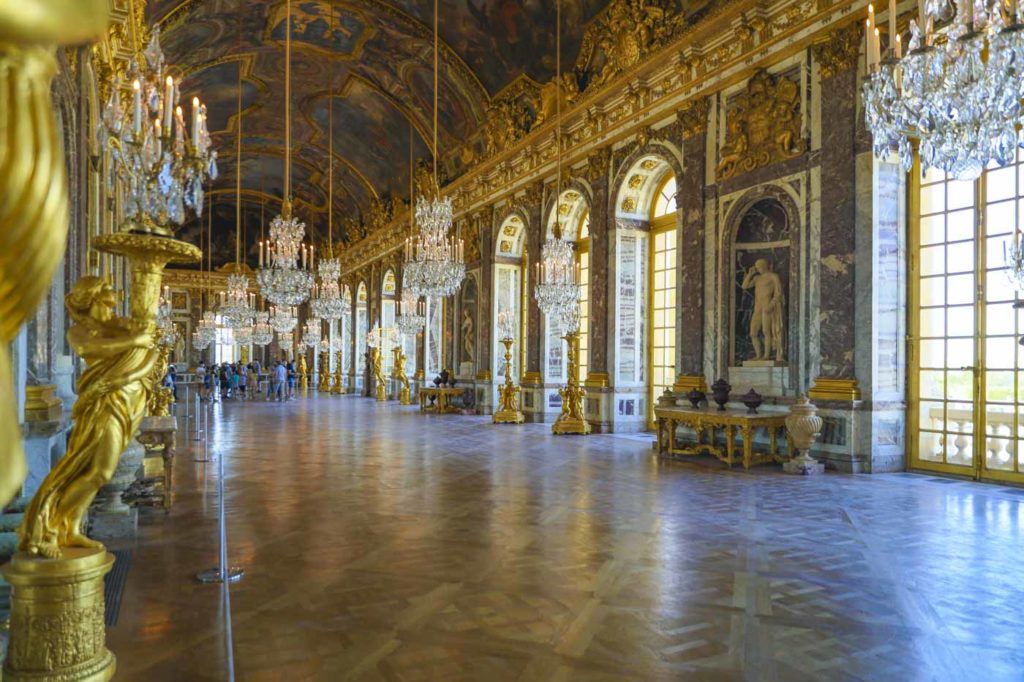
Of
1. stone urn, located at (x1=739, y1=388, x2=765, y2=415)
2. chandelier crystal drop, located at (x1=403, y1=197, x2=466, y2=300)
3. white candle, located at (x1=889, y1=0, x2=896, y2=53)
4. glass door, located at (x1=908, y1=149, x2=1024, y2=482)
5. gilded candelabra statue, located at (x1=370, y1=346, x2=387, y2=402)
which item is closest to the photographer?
white candle, located at (x1=889, y1=0, x2=896, y2=53)

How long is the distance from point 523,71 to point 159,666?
15.3 meters

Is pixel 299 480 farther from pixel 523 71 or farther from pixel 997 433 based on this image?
pixel 523 71

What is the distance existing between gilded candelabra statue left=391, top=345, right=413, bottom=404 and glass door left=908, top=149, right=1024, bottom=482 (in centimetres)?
1625

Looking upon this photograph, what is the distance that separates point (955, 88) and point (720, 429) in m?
6.33

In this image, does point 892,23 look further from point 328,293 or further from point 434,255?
point 328,293

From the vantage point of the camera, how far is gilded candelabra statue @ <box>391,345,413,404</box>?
22734mm

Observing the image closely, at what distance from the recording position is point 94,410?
262cm

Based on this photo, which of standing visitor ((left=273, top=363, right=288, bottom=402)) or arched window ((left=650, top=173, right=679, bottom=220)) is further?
standing visitor ((left=273, top=363, right=288, bottom=402))

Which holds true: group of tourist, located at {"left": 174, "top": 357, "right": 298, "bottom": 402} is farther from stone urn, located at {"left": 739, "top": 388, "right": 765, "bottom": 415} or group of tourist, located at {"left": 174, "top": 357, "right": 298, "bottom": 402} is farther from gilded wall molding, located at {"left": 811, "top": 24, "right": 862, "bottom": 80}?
gilded wall molding, located at {"left": 811, "top": 24, "right": 862, "bottom": 80}

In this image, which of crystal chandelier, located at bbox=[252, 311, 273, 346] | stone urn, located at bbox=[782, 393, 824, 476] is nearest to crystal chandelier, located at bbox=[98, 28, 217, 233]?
stone urn, located at bbox=[782, 393, 824, 476]

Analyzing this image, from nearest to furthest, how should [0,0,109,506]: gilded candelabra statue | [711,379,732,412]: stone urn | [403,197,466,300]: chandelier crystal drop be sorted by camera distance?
[0,0,109,506]: gilded candelabra statue < [711,379,732,412]: stone urn < [403,197,466,300]: chandelier crystal drop

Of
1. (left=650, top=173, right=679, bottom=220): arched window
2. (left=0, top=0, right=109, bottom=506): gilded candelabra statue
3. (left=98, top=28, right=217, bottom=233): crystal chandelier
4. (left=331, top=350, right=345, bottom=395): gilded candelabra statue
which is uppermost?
(left=650, top=173, right=679, bottom=220): arched window

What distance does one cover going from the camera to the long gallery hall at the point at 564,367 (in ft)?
9.30

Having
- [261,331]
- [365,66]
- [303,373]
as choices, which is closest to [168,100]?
[365,66]
